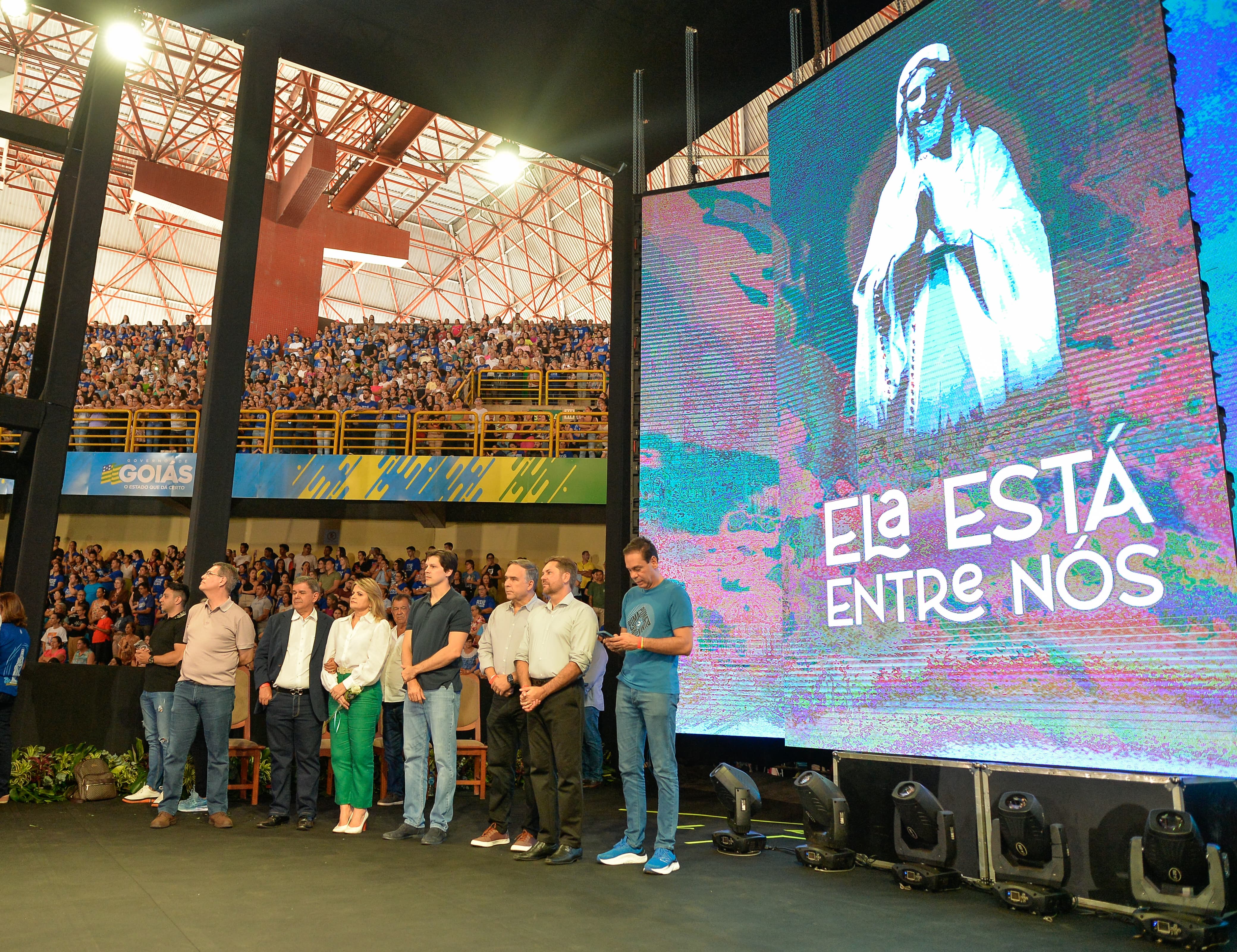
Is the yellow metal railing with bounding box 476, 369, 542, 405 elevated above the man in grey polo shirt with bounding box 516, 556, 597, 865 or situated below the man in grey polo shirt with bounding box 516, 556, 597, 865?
above

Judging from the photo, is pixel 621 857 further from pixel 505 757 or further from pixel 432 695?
pixel 432 695

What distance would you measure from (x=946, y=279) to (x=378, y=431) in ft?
40.3

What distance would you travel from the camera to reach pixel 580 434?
15617mm

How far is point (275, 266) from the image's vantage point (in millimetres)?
19766

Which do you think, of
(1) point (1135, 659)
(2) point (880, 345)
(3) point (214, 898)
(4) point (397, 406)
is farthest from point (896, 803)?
(4) point (397, 406)

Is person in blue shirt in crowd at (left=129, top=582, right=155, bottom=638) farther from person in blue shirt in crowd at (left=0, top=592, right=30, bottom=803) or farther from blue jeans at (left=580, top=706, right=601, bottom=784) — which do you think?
blue jeans at (left=580, top=706, right=601, bottom=784)

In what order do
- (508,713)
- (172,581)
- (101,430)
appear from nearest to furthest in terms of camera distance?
(508,713) < (172,581) < (101,430)

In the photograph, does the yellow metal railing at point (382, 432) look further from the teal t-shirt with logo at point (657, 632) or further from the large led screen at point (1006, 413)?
the teal t-shirt with logo at point (657, 632)

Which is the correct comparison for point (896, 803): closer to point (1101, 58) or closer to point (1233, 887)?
point (1233, 887)

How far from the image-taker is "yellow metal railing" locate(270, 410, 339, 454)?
1560cm

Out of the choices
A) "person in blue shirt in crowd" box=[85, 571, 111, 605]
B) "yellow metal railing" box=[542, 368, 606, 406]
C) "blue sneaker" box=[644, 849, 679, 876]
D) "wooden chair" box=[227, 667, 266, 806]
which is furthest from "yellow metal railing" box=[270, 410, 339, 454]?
"blue sneaker" box=[644, 849, 679, 876]

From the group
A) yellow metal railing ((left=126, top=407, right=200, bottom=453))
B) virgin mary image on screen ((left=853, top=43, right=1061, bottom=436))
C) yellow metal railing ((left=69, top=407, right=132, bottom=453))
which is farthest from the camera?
yellow metal railing ((left=69, top=407, right=132, bottom=453))

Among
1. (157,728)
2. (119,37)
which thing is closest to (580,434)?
(119,37)

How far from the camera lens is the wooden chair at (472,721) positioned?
726 centimetres
